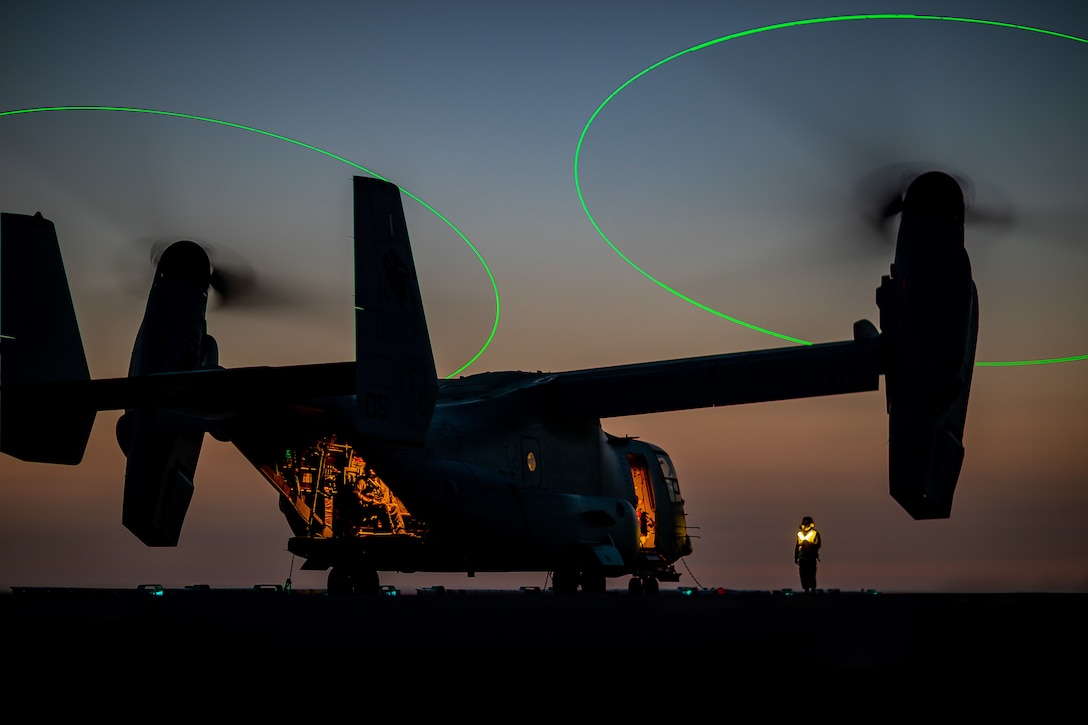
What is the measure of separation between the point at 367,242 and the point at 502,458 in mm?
9208

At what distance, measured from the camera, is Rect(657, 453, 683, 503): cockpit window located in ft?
110

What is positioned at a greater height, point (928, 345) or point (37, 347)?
point (928, 345)

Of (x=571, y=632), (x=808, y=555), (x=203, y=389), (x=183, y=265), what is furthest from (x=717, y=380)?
(x=571, y=632)

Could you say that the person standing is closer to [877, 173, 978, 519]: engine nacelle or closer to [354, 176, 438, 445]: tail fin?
[877, 173, 978, 519]: engine nacelle

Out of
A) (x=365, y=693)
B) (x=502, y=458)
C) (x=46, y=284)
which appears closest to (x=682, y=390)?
(x=502, y=458)

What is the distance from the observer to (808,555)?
2605 centimetres

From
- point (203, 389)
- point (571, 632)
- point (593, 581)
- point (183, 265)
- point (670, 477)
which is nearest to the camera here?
point (571, 632)

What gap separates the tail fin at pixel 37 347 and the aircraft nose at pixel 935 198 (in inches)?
613

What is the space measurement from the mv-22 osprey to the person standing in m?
4.31

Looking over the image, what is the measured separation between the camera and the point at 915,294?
19.9 m

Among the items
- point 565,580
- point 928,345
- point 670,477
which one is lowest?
point 565,580

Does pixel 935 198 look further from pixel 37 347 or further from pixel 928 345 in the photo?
pixel 37 347

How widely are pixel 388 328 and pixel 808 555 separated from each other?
14.0 meters

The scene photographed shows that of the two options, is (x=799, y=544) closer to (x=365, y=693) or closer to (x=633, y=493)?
(x=633, y=493)
